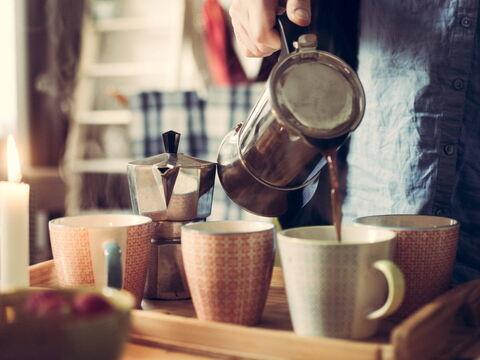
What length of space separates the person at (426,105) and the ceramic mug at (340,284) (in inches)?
17.9

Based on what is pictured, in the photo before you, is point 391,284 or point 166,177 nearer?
point 391,284

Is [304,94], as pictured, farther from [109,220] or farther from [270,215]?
[109,220]

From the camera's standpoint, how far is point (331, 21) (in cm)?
129

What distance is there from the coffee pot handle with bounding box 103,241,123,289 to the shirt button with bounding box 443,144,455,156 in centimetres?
62

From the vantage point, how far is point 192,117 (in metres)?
2.51

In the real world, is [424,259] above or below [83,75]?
below

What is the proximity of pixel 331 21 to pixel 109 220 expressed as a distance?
58 cm

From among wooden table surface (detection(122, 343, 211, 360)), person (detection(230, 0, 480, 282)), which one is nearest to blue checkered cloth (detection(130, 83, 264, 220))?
person (detection(230, 0, 480, 282))

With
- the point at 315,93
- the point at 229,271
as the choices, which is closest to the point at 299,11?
the point at 315,93

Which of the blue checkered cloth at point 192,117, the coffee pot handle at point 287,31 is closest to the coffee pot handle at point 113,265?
the coffee pot handle at point 287,31

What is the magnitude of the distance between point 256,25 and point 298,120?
0.28 meters

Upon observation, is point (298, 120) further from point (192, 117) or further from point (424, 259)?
point (192, 117)

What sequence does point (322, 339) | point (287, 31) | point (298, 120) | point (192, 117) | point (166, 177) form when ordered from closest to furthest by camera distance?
point (322, 339)
point (298, 120)
point (166, 177)
point (287, 31)
point (192, 117)

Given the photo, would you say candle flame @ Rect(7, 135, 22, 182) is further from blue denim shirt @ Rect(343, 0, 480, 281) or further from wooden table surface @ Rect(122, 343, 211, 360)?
blue denim shirt @ Rect(343, 0, 480, 281)
